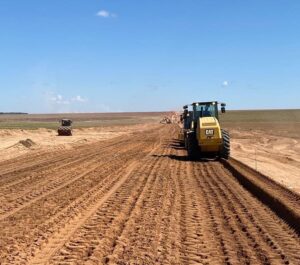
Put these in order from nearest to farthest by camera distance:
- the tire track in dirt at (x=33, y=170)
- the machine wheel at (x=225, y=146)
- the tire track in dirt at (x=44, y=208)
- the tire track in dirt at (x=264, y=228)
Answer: the tire track in dirt at (x=264, y=228) → the tire track in dirt at (x=44, y=208) → the tire track in dirt at (x=33, y=170) → the machine wheel at (x=225, y=146)

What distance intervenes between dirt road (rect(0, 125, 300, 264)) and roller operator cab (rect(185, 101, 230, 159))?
4.68 metres

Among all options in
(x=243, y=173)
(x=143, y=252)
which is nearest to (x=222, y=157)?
(x=243, y=173)

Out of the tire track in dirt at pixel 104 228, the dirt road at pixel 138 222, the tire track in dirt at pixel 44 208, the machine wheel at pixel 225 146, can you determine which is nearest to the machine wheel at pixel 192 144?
the machine wheel at pixel 225 146

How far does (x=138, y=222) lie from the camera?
9.20 metres

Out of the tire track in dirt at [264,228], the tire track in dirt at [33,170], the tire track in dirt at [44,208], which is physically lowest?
the tire track in dirt at [33,170]

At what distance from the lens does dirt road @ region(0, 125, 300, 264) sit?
23.4 feet

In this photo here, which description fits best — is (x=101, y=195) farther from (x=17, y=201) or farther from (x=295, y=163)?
(x=295, y=163)

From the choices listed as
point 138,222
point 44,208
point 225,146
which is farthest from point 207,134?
point 138,222

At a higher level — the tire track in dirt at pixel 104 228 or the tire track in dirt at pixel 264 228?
the tire track in dirt at pixel 264 228

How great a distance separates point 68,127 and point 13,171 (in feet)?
103

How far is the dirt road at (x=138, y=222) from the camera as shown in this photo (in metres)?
7.13

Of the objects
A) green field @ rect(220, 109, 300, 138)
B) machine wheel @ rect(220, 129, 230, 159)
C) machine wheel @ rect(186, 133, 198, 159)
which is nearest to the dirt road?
machine wheel @ rect(220, 129, 230, 159)

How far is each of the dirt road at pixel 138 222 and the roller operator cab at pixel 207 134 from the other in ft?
15.3

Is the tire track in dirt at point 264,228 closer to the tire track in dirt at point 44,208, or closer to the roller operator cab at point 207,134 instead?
the tire track in dirt at point 44,208
